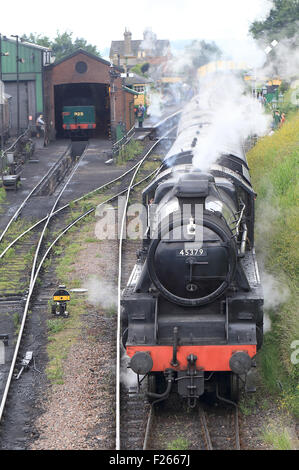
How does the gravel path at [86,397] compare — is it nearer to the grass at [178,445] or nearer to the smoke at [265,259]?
the grass at [178,445]

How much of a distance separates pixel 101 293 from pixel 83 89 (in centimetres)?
2643

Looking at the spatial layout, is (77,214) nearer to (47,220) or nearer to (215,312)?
(47,220)

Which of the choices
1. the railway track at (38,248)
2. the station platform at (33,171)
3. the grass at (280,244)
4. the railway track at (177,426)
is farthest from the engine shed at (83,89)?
the railway track at (177,426)

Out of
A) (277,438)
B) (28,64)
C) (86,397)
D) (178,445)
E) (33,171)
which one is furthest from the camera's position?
(28,64)

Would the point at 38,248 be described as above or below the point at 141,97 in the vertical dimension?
below

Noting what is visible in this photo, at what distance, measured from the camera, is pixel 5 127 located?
33.6 metres

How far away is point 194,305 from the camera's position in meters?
8.67

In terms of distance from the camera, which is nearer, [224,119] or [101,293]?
[101,293]

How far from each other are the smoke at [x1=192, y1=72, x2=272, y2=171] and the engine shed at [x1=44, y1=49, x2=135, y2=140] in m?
6.38

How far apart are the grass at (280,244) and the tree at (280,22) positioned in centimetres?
1389

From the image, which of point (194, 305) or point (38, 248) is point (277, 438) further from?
point (38, 248)

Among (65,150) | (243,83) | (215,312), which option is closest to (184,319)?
(215,312)

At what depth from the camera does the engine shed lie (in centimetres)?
3382

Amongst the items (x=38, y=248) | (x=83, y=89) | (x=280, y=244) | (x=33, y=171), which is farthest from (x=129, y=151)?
(x=280, y=244)
